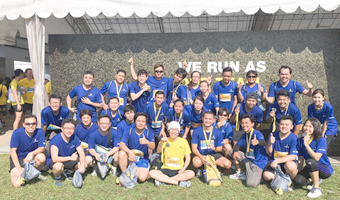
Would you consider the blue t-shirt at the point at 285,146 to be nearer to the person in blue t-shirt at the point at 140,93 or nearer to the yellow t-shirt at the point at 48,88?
the person in blue t-shirt at the point at 140,93

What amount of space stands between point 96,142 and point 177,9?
291 centimetres

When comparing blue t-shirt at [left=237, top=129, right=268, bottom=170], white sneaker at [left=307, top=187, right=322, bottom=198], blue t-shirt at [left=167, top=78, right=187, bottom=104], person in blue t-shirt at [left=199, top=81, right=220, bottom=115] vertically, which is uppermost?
blue t-shirt at [left=167, top=78, right=187, bottom=104]

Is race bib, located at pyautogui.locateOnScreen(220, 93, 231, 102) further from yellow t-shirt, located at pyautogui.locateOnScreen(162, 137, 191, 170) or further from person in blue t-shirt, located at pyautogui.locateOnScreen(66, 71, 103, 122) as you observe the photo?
person in blue t-shirt, located at pyautogui.locateOnScreen(66, 71, 103, 122)

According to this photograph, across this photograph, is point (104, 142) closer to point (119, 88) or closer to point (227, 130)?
point (119, 88)

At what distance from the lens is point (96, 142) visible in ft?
12.8

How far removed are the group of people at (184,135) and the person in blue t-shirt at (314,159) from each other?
0.01 metres

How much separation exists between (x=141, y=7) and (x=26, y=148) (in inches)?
127

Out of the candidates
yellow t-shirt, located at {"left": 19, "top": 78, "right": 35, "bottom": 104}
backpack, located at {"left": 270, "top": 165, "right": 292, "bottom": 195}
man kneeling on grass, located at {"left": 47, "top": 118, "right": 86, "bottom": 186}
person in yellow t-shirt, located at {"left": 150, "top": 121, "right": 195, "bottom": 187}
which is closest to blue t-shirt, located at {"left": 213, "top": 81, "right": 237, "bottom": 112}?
person in yellow t-shirt, located at {"left": 150, "top": 121, "right": 195, "bottom": 187}

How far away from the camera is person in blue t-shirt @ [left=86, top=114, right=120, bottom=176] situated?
385cm

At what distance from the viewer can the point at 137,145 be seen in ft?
12.8

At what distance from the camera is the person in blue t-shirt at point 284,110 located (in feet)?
13.5

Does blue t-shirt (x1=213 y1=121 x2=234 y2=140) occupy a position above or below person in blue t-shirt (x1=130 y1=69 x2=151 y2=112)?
below

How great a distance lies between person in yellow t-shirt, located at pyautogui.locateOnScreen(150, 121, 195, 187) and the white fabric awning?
2348 mm

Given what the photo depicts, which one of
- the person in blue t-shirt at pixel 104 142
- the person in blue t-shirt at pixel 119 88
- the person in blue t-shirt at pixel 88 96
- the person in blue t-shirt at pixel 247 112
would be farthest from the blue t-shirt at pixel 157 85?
the person in blue t-shirt at pixel 247 112
